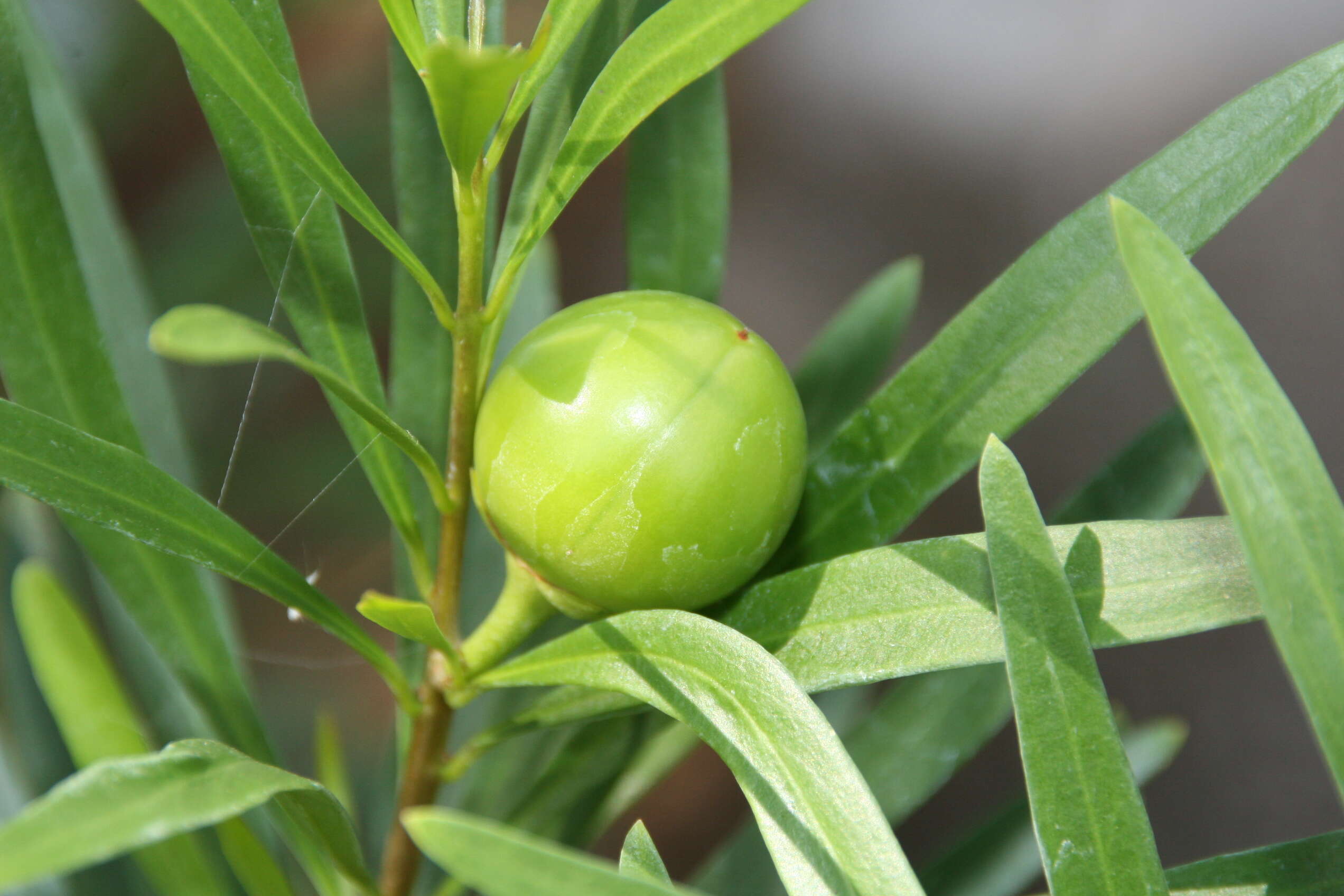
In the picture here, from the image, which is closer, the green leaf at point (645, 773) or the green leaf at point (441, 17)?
the green leaf at point (441, 17)

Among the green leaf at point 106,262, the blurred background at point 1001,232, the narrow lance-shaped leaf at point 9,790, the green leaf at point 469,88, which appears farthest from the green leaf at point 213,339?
the blurred background at point 1001,232

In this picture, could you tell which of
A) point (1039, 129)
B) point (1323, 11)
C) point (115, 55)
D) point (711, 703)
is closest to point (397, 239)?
point (711, 703)

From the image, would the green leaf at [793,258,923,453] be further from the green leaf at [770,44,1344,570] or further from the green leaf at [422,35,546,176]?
the green leaf at [422,35,546,176]

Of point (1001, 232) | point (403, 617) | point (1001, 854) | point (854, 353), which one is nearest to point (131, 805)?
point (403, 617)

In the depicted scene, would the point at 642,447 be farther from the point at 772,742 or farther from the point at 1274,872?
the point at 1274,872

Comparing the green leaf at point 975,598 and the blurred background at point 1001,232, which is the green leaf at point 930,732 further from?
the blurred background at point 1001,232

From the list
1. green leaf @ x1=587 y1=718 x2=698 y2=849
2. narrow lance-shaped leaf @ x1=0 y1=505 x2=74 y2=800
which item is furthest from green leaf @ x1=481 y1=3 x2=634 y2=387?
narrow lance-shaped leaf @ x1=0 y1=505 x2=74 y2=800
